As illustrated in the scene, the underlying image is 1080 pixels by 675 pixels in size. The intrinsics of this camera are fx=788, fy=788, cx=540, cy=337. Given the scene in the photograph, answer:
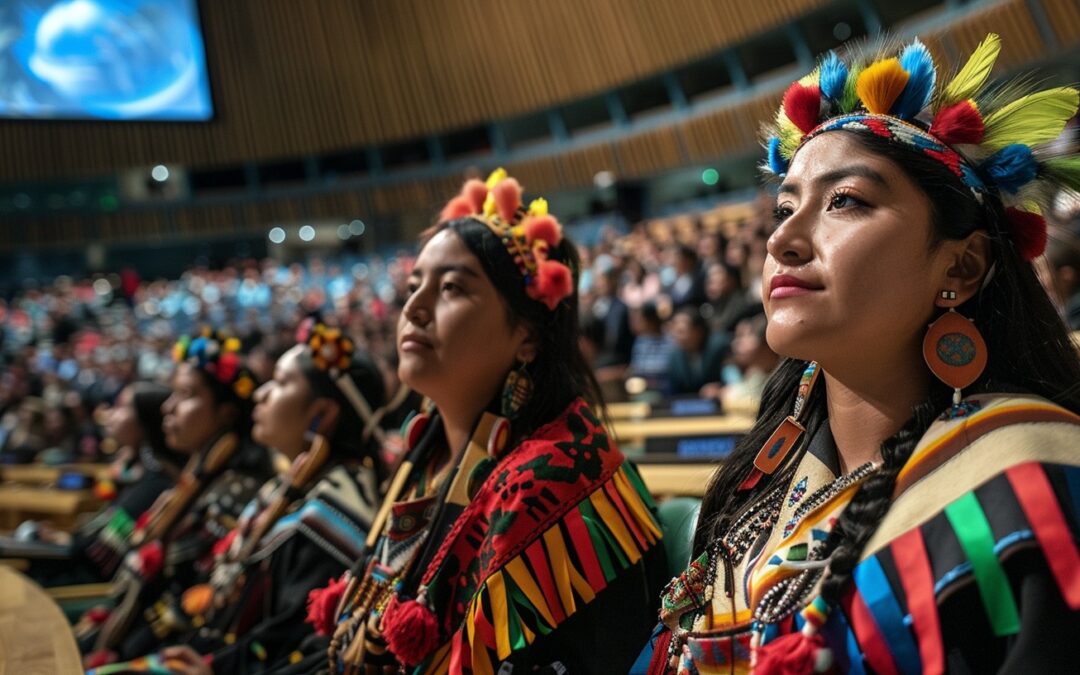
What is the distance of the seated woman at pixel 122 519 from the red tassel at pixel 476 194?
6.70 ft

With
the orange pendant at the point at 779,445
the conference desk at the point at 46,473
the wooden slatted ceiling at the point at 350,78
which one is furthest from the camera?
the wooden slatted ceiling at the point at 350,78

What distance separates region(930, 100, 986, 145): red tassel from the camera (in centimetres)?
97

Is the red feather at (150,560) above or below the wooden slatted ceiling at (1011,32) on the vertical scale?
below

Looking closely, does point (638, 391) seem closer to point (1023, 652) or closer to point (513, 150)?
point (1023, 652)

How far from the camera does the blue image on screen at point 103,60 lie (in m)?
12.0

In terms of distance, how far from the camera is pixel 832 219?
939 mm

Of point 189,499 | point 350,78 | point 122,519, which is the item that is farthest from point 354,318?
point 350,78

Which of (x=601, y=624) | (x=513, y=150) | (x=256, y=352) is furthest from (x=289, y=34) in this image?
(x=601, y=624)

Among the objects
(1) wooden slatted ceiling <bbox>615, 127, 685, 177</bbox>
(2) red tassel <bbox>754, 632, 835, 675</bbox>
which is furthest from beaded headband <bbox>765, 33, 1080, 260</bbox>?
(1) wooden slatted ceiling <bbox>615, 127, 685, 177</bbox>

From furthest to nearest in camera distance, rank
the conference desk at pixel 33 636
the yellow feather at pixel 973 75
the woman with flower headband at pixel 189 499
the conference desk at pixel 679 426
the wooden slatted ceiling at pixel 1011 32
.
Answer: the wooden slatted ceiling at pixel 1011 32 < the conference desk at pixel 679 426 < the woman with flower headband at pixel 189 499 < the conference desk at pixel 33 636 < the yellow feather at pixel 973 75

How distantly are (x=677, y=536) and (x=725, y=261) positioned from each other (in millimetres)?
4110

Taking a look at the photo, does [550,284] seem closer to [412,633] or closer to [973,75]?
[412,633]

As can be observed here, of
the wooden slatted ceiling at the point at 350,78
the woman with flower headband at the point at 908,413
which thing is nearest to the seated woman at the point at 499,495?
the woman with flower headband at the point at 908,413

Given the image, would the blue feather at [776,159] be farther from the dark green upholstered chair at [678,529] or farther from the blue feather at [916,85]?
the dark green upholstered chair at [678,529]
